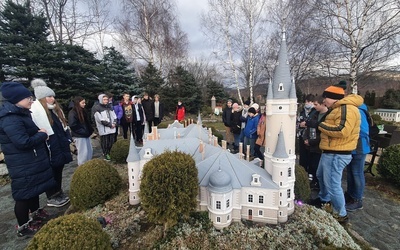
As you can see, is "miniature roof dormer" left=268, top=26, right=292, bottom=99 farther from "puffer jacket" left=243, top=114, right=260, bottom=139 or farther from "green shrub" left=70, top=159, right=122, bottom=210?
"green shrub" left=70, top=159, right=122, bottom=210

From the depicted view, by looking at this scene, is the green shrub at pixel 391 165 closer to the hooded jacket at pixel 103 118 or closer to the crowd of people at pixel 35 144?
the crowd of people at pixel 35 144

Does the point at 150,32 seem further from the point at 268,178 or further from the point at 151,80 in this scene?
the point at 268,178

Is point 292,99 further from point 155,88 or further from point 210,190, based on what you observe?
point 155,88

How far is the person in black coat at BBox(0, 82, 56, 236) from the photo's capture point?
3.54 meters

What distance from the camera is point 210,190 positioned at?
3857 mm

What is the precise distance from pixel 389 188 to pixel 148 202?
759 centimetres

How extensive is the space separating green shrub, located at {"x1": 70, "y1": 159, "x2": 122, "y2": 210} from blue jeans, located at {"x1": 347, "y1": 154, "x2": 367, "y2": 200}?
6.21 m

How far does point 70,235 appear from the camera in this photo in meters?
2.62

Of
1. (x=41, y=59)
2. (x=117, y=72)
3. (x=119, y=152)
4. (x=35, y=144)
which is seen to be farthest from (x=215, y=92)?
(x=35, y=144)

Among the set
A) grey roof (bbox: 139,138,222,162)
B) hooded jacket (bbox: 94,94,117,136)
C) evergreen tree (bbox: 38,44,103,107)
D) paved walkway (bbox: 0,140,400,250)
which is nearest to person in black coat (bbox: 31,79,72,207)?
paved walkway (bbox: 0,140,400,250)

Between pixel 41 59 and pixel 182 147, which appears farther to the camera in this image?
pixel 41 59

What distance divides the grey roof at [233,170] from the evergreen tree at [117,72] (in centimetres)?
1531

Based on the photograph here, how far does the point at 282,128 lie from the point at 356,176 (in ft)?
Result: 9.01

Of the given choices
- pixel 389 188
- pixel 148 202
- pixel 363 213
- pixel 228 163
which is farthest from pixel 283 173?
pixel 389 188
